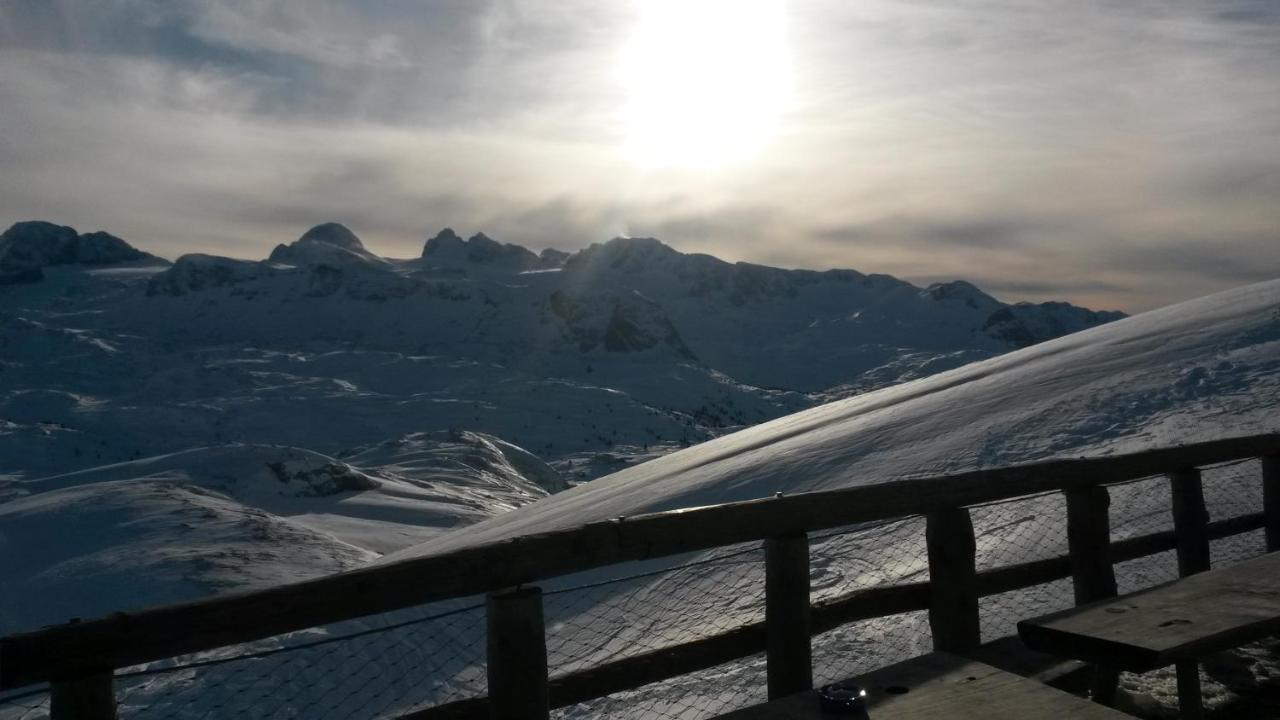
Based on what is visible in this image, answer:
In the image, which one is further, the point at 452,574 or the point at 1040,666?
the point at 1040,666

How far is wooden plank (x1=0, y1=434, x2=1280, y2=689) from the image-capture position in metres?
3.07

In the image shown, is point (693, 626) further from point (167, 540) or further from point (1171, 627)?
point (167, 540)

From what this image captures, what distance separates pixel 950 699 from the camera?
338 centimetres

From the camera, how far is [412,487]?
63.3m

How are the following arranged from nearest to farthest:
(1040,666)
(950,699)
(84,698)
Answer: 1. (84,698)
2. (950,699)
3. (1040,666)

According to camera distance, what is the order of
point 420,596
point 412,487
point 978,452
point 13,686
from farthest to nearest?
point 412,487 → point 978,452 → point 420,596 → point 13,686

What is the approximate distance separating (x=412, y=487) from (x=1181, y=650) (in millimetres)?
62239

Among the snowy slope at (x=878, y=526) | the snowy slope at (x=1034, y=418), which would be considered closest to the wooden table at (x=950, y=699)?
the snowy slope at (x=878, y=526)

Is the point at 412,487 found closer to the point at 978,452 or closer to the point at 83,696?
the point at 978,452

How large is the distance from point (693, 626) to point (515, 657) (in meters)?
5.02

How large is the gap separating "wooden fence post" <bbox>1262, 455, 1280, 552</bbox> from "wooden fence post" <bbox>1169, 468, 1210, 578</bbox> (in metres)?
0.83

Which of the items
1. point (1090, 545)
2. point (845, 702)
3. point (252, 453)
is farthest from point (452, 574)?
point (252, 453)

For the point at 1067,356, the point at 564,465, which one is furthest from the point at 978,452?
the point at 564,465

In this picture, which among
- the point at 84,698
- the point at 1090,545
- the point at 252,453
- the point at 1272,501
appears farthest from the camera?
the point at 252,453
